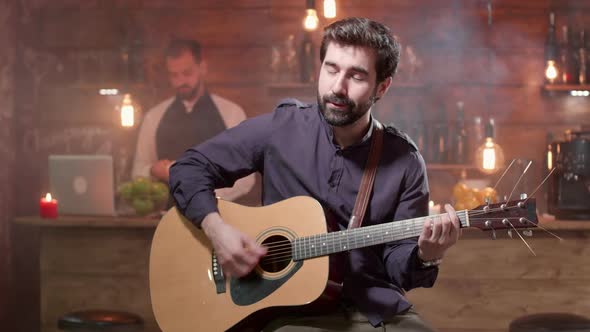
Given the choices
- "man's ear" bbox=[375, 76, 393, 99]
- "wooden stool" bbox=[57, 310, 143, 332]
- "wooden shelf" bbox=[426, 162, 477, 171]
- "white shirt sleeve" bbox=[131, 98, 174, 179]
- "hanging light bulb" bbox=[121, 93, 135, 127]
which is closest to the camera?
"man's ear" bbox=[375, 76, 393, 99]

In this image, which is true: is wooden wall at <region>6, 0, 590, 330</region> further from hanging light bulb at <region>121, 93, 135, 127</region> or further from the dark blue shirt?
the dark blue shirt

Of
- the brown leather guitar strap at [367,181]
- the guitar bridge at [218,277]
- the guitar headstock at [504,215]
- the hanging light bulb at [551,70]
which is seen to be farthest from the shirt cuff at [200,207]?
the hanging light bulb at [551,70]

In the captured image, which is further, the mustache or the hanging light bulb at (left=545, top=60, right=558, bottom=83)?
the hanging light bulb at (left=545, top=60, right=558, bottom=83)

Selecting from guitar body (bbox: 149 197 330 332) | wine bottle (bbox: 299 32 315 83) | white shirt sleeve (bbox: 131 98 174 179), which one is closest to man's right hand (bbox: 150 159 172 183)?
white shirt sleeve (bbox: 131 98 174 179)

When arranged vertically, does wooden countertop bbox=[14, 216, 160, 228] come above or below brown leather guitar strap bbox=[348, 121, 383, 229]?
below

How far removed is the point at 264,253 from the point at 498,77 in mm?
3011

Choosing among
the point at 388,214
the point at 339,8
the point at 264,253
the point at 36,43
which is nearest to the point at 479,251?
the point at 388,214

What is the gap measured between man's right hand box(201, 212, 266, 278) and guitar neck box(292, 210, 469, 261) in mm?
129

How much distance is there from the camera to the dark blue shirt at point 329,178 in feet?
7.52

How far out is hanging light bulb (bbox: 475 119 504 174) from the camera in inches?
170

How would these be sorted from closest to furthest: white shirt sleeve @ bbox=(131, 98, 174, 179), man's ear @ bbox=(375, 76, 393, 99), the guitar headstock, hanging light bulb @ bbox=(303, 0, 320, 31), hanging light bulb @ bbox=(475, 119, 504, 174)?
the guitar headstock
man's ear @ bbox=(375, 76, 393, 99)
hanging light bulb @ bbox=(303, 0, 320, 31)
hanging light bulb @ bbox=(475, 119, 504, 174)
white shirt sleeve @ bbox=(131, 98, 174, 179)

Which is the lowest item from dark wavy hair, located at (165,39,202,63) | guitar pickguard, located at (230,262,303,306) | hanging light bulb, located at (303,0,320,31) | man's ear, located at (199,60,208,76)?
guitar pickguard, located at (230,262,303,306)

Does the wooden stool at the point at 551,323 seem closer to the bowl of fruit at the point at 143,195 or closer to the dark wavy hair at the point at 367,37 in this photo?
the dark wavy hair at the point at 367,37

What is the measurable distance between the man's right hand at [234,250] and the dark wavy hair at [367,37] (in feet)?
2.15
